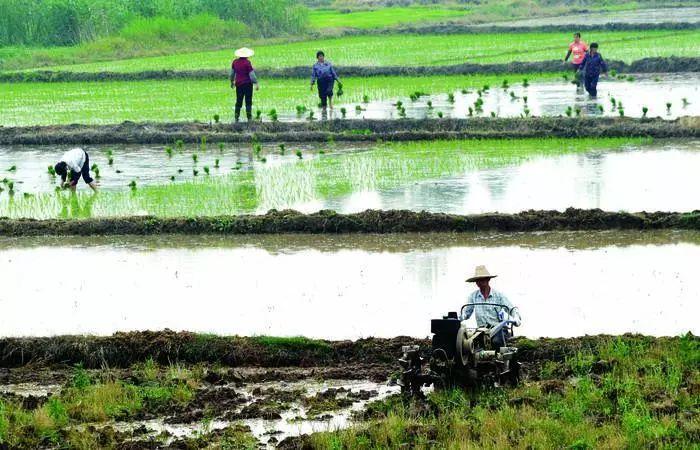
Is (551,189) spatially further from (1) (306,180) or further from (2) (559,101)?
(2) (559,101)

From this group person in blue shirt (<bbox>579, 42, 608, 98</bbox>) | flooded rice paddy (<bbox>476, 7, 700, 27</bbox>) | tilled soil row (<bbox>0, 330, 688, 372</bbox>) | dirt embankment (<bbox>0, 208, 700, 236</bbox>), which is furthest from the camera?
flooded rice paddy (<bbox>476, 7, 700, 27</bbox>)

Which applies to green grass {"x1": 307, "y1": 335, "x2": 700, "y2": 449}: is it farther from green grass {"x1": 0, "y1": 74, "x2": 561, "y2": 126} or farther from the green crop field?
the green crop field

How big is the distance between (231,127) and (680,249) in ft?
30.0

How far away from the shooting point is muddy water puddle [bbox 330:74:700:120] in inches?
714

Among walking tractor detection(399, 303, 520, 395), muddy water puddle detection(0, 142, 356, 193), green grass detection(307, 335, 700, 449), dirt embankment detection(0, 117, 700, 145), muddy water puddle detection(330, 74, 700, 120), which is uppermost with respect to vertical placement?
muddy water puddle detection(330, 74, 700, 120)

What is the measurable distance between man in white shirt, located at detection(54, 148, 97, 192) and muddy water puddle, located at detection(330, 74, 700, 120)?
5660mm

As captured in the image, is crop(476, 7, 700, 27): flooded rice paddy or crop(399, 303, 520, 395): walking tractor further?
crop(476, 7, 700, 27): flooded rice paddy

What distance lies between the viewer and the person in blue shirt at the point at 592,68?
19531 millimetres

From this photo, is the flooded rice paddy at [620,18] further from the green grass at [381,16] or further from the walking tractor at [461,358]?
the walking tractor at [461,358]

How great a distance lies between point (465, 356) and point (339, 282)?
10.7 ft

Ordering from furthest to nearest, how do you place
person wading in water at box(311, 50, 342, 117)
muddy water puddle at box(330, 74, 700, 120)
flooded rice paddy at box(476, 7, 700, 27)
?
1. flooded rice paddy at box(476, 7, 700, 27)
2. person wading in water at box(311, 50, 342, 117)
3. muddy water puddle at box(330, 74, 700, 120)

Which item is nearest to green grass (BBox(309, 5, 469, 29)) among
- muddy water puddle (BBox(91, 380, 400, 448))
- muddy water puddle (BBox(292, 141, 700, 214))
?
muddy water puddle (BBox(292, 141, 700, 214))

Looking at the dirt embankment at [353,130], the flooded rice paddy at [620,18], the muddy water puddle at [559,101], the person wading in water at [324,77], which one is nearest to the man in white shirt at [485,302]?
the dirt embankment at [353,130]

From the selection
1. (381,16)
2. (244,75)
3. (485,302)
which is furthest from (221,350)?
(381,16)
